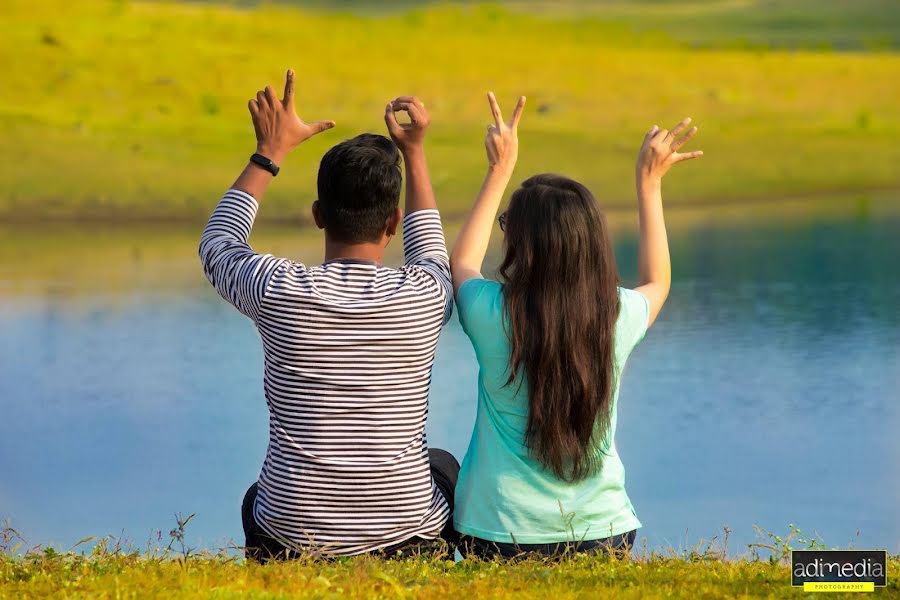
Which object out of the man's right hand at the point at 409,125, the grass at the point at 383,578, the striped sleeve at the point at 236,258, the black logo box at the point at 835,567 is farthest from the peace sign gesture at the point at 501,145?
the black logo box at the point at 835,567

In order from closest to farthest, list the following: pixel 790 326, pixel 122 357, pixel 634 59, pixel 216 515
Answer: pixel 216 515, pixel 122 357, pixel 790 326, pixel 634 59

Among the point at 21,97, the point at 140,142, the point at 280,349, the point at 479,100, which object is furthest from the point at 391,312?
the point at 479,100

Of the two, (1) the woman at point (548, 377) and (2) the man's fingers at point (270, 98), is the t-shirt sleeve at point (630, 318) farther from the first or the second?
(2) the man's fingers at point (270, 98)

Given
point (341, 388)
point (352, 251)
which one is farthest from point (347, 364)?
point (352, 251)

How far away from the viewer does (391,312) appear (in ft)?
8.29

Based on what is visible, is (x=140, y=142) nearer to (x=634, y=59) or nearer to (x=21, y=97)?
(x=21, y=97)

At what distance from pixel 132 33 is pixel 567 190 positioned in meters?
17.9

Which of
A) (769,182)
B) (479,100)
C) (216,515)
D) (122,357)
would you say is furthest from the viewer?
(479,100)

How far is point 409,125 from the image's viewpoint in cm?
277

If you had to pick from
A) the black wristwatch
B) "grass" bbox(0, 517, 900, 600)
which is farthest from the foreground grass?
the black wristwatch

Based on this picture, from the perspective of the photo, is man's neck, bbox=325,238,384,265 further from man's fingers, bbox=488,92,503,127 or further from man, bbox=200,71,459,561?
man's fingers, bbox=488,92,503,127

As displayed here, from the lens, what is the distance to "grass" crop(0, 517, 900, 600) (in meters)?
2.38

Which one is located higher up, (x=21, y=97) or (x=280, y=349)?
(x=21, y=97)

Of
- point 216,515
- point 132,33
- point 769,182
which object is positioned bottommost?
point 216,515
